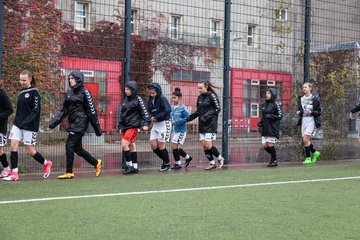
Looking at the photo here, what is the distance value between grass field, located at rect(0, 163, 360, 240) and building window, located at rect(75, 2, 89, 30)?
361cm

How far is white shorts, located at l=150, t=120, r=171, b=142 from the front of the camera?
37.5ft

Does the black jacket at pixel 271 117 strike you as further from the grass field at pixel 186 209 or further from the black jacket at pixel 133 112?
the black jacket at pixel 133 112

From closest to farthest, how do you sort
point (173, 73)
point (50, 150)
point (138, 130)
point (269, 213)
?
point (269, 213) → point (138, 130) → point (50, 150) → point (173, 73)

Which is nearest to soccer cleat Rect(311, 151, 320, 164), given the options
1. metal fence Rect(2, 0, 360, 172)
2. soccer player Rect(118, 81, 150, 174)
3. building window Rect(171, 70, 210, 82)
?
metal fence Rect(2, 0, 360, 172)

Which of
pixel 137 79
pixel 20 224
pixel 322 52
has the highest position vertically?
pixel 322 52

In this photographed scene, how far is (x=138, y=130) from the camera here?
1088 cm

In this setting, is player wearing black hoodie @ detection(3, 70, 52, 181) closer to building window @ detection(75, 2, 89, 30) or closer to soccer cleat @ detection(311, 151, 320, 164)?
building window @ detection(75, 2, 89, 30)

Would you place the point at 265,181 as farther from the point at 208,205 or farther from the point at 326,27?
the point at 326,27

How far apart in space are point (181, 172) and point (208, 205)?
4.21m

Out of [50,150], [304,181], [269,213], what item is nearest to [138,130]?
[50,150]

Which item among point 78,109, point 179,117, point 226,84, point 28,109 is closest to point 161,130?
point 179,117

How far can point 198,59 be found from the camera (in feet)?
43.7

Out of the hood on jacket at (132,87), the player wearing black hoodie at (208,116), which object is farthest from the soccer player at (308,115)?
the hood on jacket at (132,87)

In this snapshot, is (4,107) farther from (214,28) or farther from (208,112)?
(214,28)
